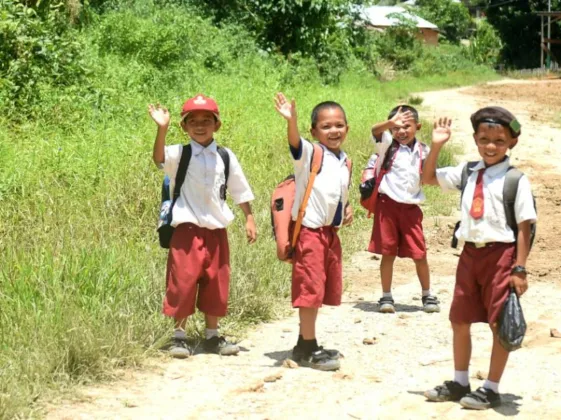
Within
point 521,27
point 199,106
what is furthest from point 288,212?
point 521,27

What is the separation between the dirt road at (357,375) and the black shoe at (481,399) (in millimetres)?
43

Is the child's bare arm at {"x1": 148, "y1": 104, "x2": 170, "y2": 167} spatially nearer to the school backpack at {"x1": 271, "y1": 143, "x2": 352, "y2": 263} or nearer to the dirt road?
the school backpack at {"x1": 271, "y1": 143, "x2": 352, "y2": 263}

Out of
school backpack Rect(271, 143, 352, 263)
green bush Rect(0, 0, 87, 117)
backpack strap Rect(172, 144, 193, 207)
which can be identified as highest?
green bush Rect(0, 0, 87, 117)

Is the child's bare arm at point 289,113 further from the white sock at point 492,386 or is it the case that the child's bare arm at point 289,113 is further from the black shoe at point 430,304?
the black shoe at point 430,304

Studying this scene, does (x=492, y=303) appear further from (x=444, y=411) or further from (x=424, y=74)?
(x=424, y=74)

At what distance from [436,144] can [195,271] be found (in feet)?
5.49

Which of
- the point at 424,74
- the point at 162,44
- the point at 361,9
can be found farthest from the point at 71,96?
the point at 424,74

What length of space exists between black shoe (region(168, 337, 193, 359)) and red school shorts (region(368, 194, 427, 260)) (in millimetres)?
2055

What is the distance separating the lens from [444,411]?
4789 mm

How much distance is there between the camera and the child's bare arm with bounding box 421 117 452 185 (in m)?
4.94

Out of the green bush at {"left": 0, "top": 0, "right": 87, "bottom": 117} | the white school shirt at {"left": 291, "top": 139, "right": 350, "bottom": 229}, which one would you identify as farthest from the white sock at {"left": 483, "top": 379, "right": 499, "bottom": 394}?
the green bush at {"left": 0, "top": 0, "right": 87, "bottom": 117}

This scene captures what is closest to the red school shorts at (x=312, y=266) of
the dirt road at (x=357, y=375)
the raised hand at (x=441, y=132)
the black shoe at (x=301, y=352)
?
the black shoe at (x=301, y=352)

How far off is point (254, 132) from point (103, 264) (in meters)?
5.47

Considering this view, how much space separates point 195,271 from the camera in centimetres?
570
